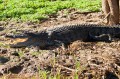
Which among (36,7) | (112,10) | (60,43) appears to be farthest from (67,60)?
(36,7)

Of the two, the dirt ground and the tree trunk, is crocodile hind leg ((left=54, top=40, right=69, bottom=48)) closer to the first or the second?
the dirt ground

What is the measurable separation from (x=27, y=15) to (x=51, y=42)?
7.47 feet

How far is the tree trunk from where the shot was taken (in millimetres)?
→ 7629

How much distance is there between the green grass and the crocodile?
1764 millimetres

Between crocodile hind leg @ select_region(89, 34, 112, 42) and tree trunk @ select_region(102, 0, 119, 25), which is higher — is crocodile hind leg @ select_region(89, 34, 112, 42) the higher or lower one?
the lower one

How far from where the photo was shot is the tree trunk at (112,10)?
7.63 m

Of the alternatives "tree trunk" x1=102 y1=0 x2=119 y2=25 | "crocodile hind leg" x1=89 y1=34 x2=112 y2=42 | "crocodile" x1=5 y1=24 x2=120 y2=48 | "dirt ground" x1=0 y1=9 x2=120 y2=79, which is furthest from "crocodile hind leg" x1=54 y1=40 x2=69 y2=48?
"tree trunk" x1=102 y1=0 x2=119 y2=25

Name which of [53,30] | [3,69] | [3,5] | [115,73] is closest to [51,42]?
[53,30]

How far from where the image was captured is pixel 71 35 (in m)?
7.25

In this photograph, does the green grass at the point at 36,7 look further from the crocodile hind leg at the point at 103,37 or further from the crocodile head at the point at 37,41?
the crocodile hind leg at the point at 103,37

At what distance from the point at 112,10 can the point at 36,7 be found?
2.82 metres

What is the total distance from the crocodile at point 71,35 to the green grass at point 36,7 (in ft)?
5.79

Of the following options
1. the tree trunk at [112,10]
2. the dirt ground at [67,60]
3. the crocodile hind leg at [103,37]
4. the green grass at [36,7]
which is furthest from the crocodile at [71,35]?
the green grass at [36,7]

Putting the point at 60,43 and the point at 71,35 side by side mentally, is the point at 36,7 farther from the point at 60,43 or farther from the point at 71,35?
the point at 60,43
